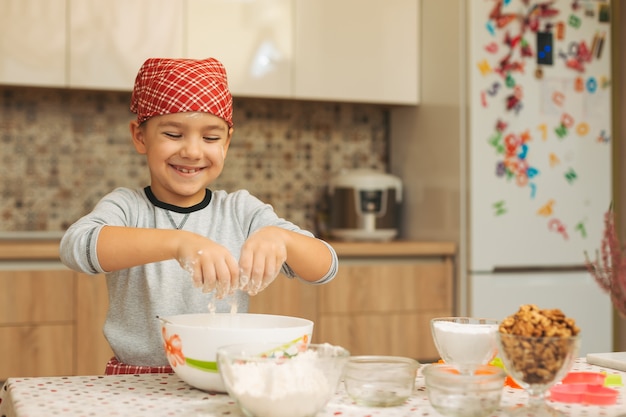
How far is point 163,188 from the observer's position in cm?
140

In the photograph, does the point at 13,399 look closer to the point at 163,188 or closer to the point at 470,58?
the point at 163,188

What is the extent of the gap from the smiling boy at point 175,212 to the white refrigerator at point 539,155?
1475mm

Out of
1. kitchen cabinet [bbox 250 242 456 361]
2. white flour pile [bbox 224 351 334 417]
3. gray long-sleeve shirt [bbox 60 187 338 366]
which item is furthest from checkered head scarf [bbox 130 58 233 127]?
kitchen cabinet [bbox 250 242 456 361]

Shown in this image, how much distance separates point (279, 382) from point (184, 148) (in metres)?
0.57

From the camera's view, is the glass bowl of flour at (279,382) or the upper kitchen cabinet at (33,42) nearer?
the glass bowl of flour at (279,382)

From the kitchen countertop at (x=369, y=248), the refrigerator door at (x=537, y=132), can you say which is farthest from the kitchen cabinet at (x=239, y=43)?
the kitchen countertop at (x=369, y=248)

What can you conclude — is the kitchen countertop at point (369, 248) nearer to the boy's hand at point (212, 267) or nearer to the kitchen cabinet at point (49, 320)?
the kitchen cabinet at point (49, 320)

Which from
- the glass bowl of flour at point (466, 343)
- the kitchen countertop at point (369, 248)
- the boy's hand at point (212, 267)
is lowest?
the glass bowl of flour at point (466, 343)

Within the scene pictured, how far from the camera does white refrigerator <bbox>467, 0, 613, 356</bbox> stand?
275cm

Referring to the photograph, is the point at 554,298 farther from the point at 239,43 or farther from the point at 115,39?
the point at 115,39

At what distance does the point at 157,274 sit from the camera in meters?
1.35

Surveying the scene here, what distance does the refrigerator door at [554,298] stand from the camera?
8.97ft

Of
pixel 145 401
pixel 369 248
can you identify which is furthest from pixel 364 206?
pixel 145 401

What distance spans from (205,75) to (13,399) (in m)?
0.61
